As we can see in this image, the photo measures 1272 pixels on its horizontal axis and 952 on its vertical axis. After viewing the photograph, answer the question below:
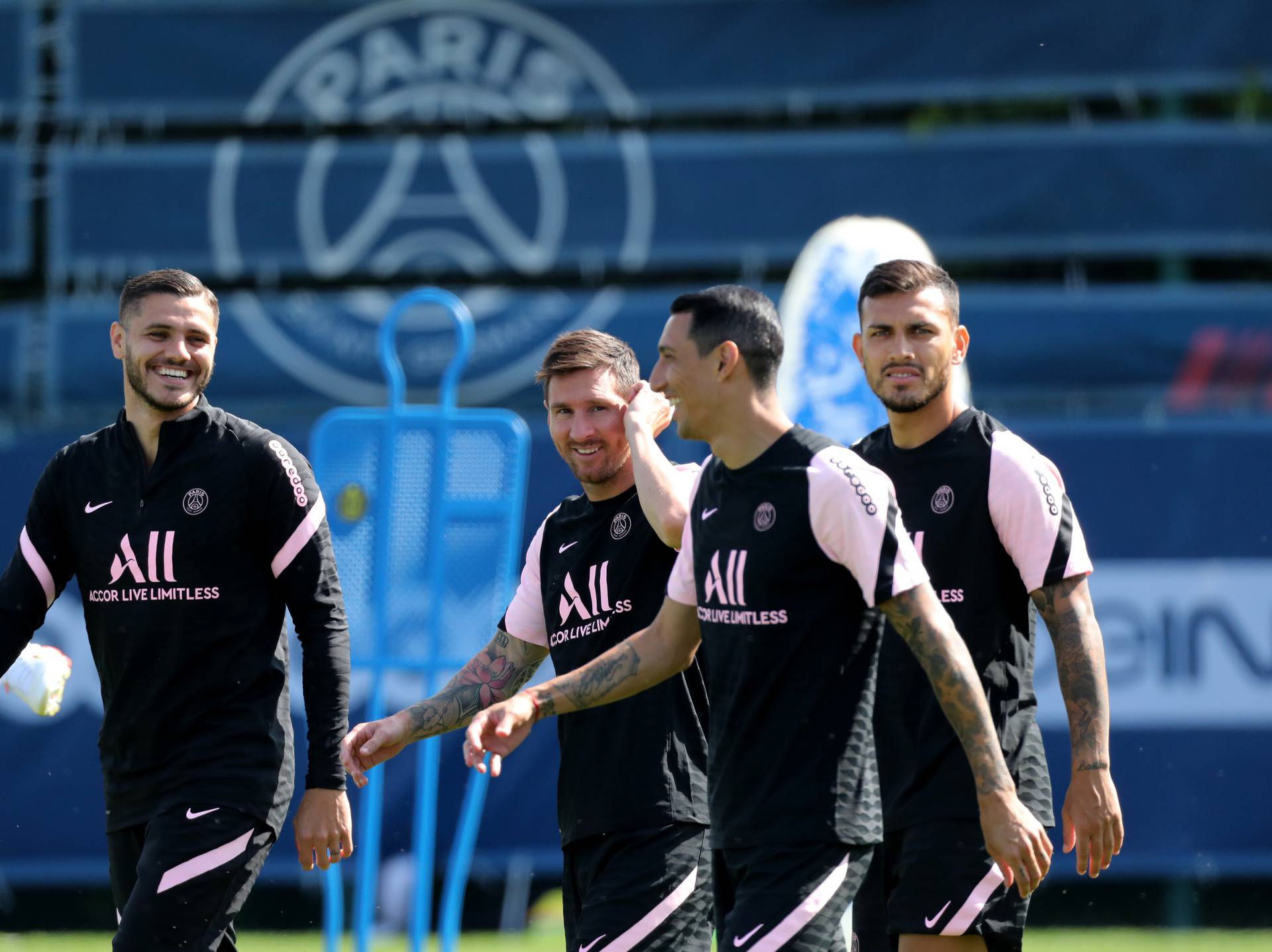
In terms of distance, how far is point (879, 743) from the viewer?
4.66 m

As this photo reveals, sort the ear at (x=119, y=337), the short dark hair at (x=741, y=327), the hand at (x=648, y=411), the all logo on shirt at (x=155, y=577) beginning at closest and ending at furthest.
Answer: the short dark hair at (x=741, y=327) → the hand at (x=648, y=411) → the all logo on shirt at (x=155, y=577) → the ear at (x=119, y=337)

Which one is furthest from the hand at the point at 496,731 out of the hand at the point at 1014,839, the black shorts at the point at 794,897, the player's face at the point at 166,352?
the player's face at the point at 166,352

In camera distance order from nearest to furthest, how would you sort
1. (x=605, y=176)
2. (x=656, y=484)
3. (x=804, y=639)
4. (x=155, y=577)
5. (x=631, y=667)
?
(x=804, y=639) < (x=631, y=667) < (x=656, y=484) < (x=155, y=577) < (x=605, y=176)

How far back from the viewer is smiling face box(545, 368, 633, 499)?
4.74 meters

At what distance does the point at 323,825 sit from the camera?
15.3ft

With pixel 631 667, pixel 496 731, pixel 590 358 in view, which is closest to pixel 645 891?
pixel 631 667

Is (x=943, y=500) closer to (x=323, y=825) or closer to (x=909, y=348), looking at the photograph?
(x=909, y=348)

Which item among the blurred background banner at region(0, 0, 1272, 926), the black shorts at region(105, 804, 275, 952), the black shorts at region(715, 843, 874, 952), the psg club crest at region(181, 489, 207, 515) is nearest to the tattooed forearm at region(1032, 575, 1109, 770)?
the black shorts at region(715, 843, 874, 952)

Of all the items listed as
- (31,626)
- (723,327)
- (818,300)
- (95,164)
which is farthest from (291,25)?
(723,327)

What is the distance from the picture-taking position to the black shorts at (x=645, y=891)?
14.4ft

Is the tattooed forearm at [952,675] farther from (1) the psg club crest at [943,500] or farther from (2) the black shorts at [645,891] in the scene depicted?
(2) the black shorts at [645,891]

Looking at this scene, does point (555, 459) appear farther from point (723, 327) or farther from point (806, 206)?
point (723, 327)

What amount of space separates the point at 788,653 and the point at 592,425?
3.52 feet

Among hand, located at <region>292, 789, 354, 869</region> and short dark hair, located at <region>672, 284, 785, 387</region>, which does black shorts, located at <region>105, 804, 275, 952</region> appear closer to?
hand, located at <region>292, 789, 354, 869</region>
